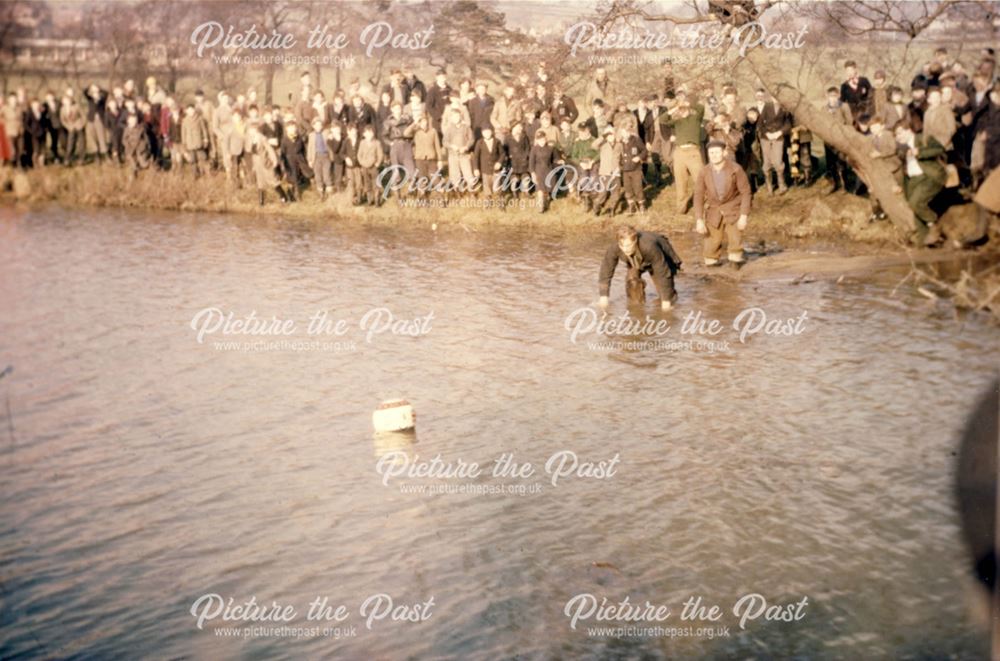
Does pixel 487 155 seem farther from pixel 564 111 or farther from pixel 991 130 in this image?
pixel 991 130

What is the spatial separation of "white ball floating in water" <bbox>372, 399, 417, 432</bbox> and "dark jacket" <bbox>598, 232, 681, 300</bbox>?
5.31 metres

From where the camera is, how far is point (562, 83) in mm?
24969

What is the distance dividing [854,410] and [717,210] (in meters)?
6.85

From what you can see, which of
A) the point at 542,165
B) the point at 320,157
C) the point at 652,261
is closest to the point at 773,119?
the point at 542,165

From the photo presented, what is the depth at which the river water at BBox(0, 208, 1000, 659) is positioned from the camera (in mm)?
9234

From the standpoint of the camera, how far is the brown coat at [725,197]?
1933 centimetres

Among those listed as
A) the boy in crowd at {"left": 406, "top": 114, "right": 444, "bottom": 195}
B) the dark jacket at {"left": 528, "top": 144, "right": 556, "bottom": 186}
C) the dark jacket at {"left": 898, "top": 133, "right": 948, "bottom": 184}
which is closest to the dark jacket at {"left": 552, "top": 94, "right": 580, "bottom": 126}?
the dark jacket at {"left": 528, "top": 144, "right": 556, "bottom": 186}

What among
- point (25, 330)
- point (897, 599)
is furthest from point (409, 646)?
point (25, 330)

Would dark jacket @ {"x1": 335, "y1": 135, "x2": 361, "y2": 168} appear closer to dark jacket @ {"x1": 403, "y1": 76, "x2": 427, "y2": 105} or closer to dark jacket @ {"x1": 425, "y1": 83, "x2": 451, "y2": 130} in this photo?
dark jacket @ {"x1": 403, "y1": 76, "x2": 427, "y2": 105}

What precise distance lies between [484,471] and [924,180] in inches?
479

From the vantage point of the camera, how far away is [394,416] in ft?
43.6

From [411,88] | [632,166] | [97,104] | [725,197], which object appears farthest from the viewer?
[97,104]

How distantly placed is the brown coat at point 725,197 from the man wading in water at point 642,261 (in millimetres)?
1976

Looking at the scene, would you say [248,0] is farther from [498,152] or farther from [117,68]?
→ [498,152]
